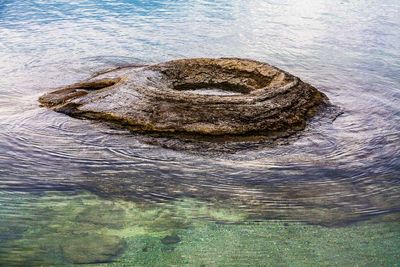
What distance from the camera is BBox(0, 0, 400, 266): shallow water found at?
4.40 m

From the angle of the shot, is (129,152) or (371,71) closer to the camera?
(129,152)

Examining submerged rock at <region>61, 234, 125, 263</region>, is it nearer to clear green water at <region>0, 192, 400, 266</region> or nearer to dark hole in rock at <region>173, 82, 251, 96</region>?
clear green water at <region>0, 192, 400, 266</region>

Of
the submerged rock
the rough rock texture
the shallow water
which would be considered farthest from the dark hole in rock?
the submerged rock

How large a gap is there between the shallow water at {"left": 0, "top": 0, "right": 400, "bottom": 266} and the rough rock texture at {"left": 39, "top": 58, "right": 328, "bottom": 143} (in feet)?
0.95

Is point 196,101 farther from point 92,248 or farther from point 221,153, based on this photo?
point 92,248

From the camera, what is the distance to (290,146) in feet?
21.3

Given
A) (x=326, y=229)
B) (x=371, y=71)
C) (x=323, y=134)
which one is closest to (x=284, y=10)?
(x=371, y=71)

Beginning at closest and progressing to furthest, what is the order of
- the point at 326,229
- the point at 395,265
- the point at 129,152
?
1. the point at 395,265
2. the point at 326,229
3. the point at 129,152

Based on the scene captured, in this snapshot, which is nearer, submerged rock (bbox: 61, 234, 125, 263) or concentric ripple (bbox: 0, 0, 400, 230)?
submerged rock (bbox: 61, 234, 125, 263)

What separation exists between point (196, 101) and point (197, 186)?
189 centimetres

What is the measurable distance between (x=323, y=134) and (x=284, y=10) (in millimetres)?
10147

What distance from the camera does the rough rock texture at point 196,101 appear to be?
22.2 ft

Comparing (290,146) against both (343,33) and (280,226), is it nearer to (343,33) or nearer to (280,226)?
(280,226)

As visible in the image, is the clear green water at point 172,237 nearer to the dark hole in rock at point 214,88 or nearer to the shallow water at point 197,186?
the shallow water at point 197,186
